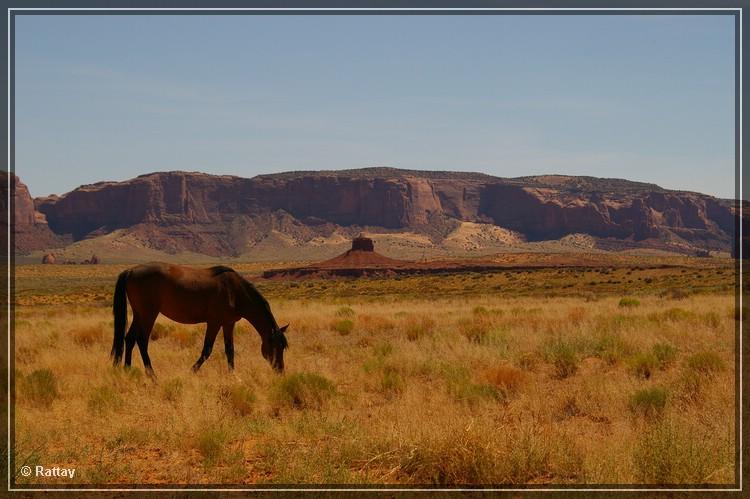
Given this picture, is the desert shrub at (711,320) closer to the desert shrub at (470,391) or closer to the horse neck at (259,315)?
the desert shrub at (470,391)

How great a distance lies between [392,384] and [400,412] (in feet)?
6.21

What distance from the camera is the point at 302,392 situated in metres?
9.28

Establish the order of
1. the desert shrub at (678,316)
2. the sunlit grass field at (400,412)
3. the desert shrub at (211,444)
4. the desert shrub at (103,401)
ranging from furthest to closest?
the desert shrub at (678,316)
the desert shrub at (103,401)
the desert shrub at (211,444)
the sunlit grass field at (400,412)

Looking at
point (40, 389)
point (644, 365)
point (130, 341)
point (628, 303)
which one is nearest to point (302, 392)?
point (40, 389)

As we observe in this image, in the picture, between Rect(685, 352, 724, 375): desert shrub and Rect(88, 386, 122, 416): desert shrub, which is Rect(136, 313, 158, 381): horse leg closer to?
Rect(88, 386, 122, 416): desert shrub

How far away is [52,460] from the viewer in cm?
663

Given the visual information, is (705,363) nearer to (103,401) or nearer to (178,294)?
(178,294)

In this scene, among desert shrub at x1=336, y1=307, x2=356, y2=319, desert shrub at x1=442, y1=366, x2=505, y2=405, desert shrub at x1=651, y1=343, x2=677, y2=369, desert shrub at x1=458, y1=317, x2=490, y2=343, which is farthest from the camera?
desert shrub at x1=336, y1=307, x2=356, y2=319

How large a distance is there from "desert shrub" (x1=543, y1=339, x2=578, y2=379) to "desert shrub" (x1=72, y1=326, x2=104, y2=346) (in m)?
9.91

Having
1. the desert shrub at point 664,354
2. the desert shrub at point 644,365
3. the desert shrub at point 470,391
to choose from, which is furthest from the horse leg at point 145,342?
the desert shrub at point 664,354

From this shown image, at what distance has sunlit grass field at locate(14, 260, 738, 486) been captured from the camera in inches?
240

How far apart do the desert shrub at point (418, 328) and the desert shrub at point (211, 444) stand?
9294mm

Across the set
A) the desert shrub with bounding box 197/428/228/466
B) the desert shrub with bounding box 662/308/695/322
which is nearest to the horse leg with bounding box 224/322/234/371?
the desert shrub with bounding box 197/428/228/466

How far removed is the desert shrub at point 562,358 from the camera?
11.2 metres
